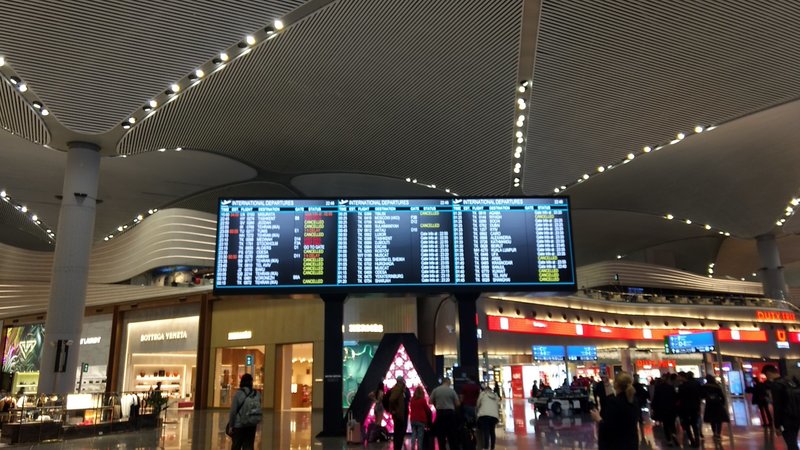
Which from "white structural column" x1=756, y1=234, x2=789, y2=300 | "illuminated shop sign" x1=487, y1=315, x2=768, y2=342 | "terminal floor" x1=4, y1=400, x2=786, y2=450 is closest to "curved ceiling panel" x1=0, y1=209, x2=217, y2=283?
"terminal floor" x1=4, y1=400, x2=786, y2=450

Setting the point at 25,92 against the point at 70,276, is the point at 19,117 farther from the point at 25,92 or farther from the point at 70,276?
the point at 70,276

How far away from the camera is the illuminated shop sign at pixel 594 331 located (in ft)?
86.8

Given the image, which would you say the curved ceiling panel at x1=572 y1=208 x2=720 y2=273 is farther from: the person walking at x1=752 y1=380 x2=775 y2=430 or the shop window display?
the shop window display

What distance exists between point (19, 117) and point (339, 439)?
1387cm

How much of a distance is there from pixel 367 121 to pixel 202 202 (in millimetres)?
14504

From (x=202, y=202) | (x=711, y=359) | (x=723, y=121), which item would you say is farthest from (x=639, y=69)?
(x=202, y=202)

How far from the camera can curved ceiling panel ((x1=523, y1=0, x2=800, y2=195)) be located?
15.3 metres

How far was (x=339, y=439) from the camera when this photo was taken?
12828mm

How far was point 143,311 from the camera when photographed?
29641 millimetres

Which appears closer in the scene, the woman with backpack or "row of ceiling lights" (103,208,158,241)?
the woman with backpack

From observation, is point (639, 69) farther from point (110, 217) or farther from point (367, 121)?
point (110, 217)

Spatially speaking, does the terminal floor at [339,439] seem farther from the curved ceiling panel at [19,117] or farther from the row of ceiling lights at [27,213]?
the row of ceiling lights at [27,213]

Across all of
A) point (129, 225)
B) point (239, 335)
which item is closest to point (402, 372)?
point (239, 335)

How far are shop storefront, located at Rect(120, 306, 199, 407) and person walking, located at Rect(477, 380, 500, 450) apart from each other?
19.9 meters
